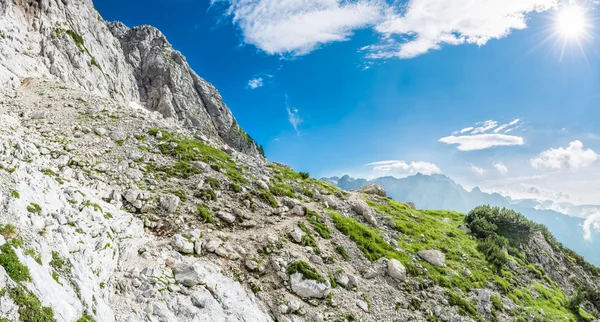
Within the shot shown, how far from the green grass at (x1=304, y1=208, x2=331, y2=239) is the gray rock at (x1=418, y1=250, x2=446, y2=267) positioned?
980cm

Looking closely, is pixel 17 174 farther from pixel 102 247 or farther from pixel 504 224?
pixel 504 224

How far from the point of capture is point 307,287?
1862 cm

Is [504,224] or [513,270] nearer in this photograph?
[513,270]

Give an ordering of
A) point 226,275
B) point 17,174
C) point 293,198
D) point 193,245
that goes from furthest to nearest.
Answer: point 293,198, point 193,245, point 226,275, point 17,174

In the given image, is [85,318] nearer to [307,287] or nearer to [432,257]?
[307,287]

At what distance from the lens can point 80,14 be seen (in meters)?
81.6

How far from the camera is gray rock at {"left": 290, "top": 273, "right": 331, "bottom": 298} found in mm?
18469

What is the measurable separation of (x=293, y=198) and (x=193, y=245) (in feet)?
50.7

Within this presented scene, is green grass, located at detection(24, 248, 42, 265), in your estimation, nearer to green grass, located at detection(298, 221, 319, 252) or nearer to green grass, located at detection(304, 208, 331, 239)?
green grass, located at detection(298, 221, 319, 252)

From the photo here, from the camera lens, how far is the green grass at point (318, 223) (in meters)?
26.6

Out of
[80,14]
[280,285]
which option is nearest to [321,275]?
[280,285]

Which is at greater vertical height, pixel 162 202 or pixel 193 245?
pixel 162 202

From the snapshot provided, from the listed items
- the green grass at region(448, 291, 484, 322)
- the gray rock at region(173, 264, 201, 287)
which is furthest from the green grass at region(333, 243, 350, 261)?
the gray rock at region(173, 264, 201, 287)

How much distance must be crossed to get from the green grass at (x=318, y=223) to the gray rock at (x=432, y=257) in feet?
32.2
